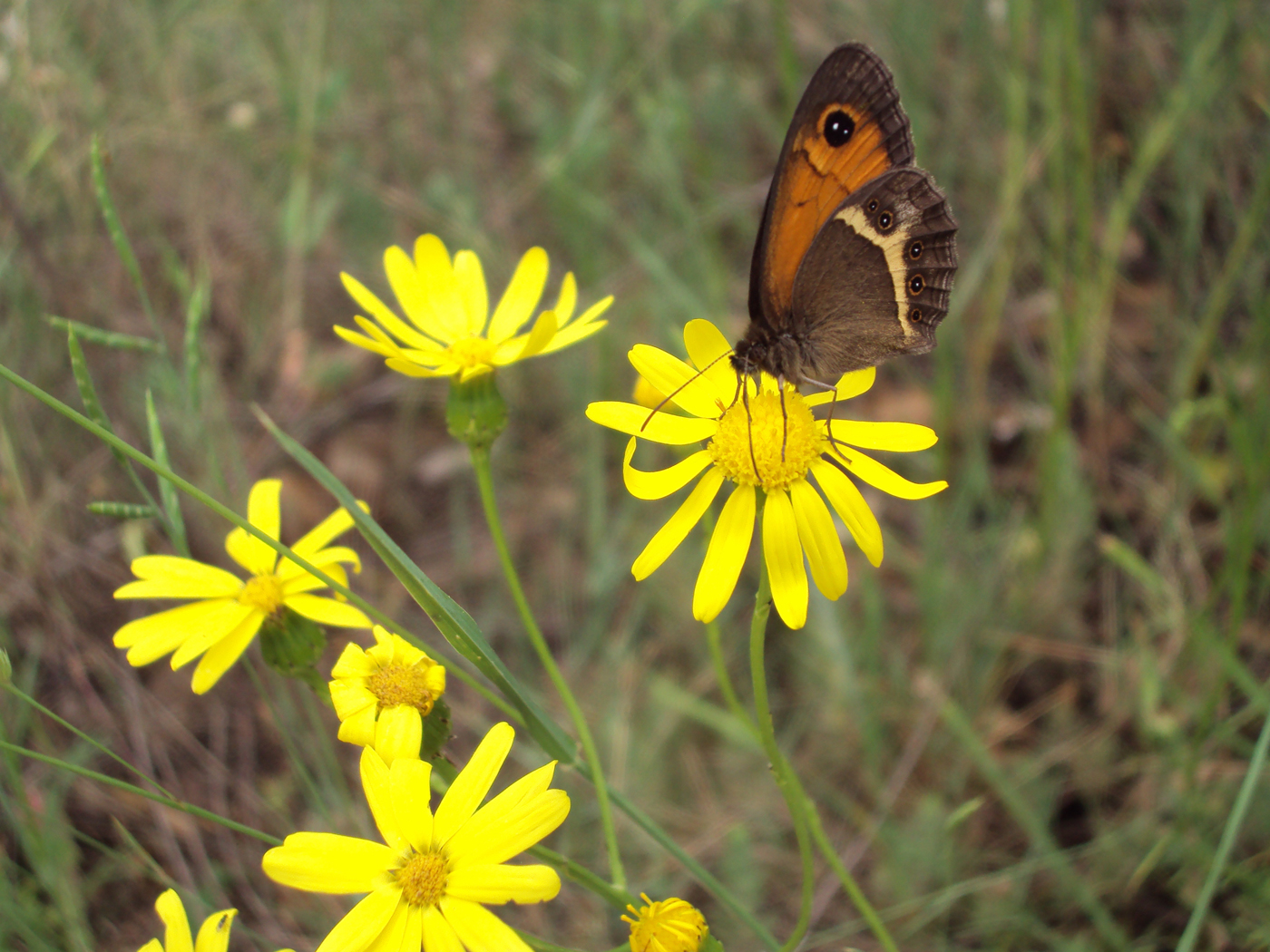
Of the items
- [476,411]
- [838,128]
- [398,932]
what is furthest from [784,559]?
[838,128]

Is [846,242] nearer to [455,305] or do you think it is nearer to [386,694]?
[455,305]

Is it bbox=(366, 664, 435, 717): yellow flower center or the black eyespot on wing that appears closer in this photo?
bbox=(366, 664, 435, 717): yellow flower center

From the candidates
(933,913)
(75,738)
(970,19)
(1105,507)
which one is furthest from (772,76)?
(75,738)

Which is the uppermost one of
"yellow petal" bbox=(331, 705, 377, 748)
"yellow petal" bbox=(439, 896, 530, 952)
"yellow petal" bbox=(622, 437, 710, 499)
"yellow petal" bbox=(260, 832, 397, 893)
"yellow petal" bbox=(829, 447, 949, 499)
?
"yellow petal" bbox=(829, 447, 949, 499)

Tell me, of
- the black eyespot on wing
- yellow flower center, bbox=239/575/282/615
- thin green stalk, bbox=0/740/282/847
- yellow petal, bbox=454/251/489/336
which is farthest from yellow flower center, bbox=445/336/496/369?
thin green stalk, bbox=0/740/282/847

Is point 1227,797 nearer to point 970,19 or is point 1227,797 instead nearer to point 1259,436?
point 1259,436

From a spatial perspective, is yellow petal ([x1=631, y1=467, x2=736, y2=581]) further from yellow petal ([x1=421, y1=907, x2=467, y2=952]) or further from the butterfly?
yellow petal ([x1=421, y1=907, x2=467, y2=952])
